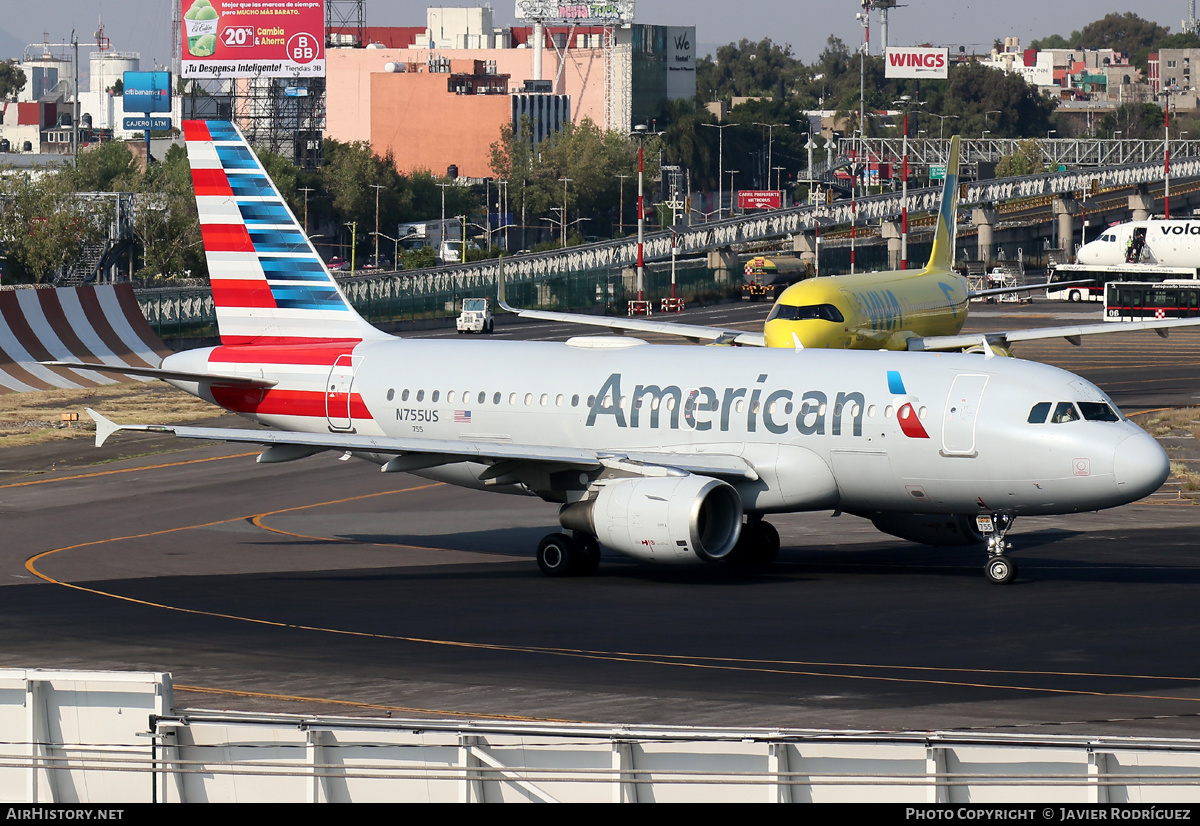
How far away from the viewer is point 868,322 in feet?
203

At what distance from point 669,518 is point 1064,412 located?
26.8 feet

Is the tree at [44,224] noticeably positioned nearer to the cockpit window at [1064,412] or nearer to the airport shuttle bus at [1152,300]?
the airport shuttle bus at [1152,300]

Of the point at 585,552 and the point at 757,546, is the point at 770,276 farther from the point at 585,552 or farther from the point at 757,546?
the point at 585,552

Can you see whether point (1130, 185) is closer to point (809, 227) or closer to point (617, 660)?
point (809, 227)

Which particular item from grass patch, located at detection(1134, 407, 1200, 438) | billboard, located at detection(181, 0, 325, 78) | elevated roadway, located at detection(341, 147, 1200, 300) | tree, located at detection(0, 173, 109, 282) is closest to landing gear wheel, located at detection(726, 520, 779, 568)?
grass patch, located at detection(1134, 407, 1200, 438)

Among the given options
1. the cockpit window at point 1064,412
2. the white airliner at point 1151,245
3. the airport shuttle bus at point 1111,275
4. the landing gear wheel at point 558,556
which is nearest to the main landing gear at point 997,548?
the cockpit window at point 1064,412

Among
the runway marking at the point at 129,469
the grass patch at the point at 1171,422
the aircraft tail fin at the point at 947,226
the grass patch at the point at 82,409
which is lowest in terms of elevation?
the runway marking at the point at 129,469

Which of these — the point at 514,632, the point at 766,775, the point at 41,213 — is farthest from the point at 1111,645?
the point at 41,213

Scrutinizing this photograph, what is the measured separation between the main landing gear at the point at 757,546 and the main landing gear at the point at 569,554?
3.35 m

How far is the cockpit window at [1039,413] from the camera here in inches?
1264

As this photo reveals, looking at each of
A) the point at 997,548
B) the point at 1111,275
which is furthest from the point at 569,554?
the point at 1111,275

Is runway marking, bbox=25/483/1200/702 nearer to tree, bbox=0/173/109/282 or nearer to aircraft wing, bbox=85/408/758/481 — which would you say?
aircraft wing, bbox=85/408/758/481

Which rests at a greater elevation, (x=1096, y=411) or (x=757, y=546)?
(x=1096, y=411)
